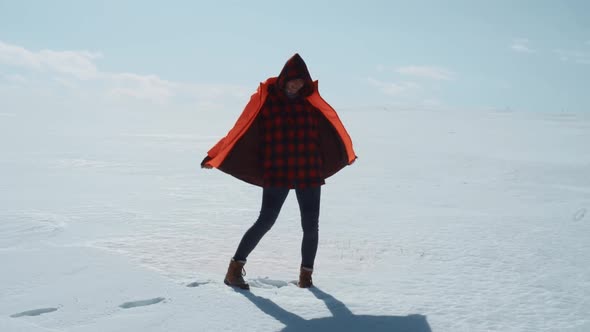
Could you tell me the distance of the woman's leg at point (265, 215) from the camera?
11.2 feet

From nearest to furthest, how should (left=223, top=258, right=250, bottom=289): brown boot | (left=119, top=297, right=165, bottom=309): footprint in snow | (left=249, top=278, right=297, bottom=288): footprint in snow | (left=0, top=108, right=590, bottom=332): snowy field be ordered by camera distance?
1. (left=0, top=108, right=590, bottom=332): snowy field
2. (left=119, top=297, right=165, bottom=309): footprint in snow
3. (left=223, top=258, right=250, bottom=289): brown boot
4. (left=249, top=278, right=297, bottom=288): footprint in snow

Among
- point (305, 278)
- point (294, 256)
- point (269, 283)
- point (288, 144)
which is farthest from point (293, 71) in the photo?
point (294, 256)

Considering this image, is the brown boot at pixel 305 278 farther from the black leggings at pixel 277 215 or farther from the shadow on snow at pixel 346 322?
the shadow on snow at pixel 346 322

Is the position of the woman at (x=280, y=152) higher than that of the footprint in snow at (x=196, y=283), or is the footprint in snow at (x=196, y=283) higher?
the woman at (x=280, y=152)

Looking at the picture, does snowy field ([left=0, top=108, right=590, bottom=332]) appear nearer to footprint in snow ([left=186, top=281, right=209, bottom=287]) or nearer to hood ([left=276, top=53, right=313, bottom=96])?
footprint in snow ([left=186, top=281, right=209, bottom=287])

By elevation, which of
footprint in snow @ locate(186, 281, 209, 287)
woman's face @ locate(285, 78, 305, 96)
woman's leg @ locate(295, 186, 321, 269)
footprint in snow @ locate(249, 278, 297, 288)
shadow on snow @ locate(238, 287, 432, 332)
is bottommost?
shadow on snow @ locate(238, 287, 432, 332)

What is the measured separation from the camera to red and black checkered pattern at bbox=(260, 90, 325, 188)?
11.0 feet

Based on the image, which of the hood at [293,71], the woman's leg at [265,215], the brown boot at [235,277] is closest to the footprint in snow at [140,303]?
the brown boot at [235,277]

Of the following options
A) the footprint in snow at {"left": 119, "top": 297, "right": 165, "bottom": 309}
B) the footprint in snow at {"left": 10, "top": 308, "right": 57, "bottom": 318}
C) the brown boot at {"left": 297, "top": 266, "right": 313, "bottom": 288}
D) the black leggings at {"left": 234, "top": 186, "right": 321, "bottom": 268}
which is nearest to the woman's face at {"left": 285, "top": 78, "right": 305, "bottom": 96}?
the black leggings at {"left": 234, "top": 186, "right": 321, "bottom": 268}

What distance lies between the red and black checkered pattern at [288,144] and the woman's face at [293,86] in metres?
0.05

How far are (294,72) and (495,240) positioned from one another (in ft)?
9.57

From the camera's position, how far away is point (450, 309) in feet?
10.2

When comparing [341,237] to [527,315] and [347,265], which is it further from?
[527,315]

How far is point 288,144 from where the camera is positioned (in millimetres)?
3389
